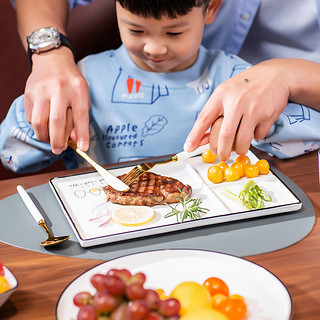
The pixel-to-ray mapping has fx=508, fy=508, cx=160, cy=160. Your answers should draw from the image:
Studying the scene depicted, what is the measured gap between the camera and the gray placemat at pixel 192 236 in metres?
0.96

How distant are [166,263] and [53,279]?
211 millimetres

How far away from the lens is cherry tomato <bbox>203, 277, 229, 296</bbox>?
2.39 ft

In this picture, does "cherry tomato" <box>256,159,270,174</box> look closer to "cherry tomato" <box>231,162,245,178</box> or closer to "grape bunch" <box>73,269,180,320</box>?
"cherry tomato" <box>231,162,245,178</box>

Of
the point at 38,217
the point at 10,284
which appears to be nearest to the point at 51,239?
the point at 38,217

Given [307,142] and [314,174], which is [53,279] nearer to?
[314,174]

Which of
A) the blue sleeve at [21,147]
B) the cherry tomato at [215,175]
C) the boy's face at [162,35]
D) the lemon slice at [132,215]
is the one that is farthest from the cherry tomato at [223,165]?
the blue sleeve at [21,147]

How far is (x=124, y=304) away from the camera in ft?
1.90

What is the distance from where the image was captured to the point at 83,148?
1.28m

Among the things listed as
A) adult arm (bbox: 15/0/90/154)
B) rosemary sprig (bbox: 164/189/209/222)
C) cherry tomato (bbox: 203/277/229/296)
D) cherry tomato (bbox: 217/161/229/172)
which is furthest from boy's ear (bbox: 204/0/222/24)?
cherry tomato (bbox: 203/277/229/296)

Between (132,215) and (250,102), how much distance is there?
418 millimetres

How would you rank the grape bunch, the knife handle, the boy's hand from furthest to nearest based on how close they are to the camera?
the boy's hand → the knife handle → the grape bunch

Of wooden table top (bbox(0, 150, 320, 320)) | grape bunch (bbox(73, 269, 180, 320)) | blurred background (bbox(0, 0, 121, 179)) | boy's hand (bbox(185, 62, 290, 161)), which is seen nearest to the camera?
grape bunch (bbox(73, 269, 180, 320))

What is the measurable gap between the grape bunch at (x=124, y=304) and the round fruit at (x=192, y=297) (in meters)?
0.05

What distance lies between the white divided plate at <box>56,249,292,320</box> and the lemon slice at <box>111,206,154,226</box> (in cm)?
20
